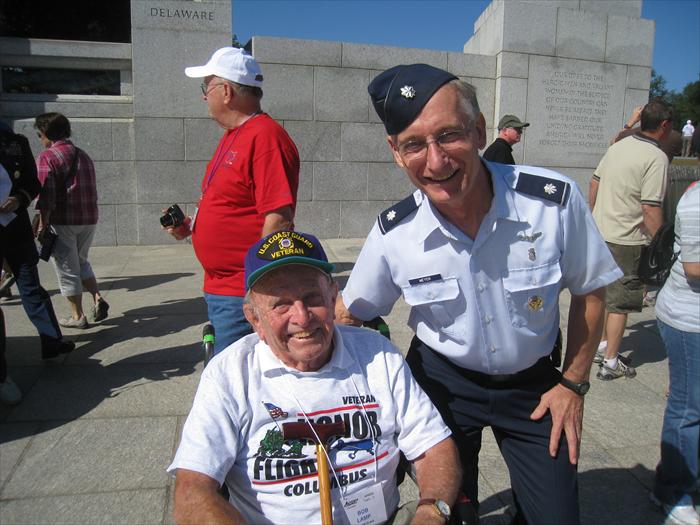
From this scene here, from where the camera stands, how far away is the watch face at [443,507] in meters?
1.67

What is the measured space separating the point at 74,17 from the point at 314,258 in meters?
13.0

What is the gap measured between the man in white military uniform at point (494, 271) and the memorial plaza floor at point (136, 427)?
99 cm

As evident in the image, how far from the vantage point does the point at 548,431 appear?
1952 millimetres

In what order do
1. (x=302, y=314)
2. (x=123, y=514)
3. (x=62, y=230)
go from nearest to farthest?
(x=302, y=314) < (x=123, y=514) < (x=62, y=230)

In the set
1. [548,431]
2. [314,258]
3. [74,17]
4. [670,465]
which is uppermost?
[74,17]

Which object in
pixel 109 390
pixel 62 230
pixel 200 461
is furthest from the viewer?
pixel 62 230

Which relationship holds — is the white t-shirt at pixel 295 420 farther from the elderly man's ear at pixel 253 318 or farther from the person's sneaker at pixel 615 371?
the person's sneaker at pixel 615 371

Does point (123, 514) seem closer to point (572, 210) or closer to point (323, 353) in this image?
point (323, 353)

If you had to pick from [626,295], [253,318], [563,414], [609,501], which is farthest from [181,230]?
[626,295]

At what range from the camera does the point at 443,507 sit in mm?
1687

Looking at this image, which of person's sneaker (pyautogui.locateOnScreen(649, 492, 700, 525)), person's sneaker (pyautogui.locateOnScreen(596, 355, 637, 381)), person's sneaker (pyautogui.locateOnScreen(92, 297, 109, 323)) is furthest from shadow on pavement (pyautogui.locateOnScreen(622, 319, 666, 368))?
person's sneaker (pyautogui.locateOnScreen(92, 297, 109, 323))

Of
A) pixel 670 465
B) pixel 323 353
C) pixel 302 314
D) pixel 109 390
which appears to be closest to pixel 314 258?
pixel 302 314

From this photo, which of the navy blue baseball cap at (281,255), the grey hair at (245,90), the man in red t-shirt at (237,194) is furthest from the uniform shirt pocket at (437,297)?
the grey hair at (245,90)

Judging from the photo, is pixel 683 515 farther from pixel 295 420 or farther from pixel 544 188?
pixel 295 420
